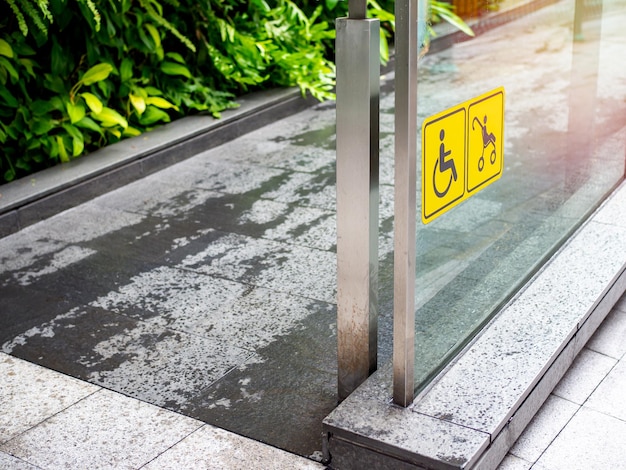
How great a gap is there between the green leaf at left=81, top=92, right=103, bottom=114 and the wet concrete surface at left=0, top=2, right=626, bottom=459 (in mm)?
660

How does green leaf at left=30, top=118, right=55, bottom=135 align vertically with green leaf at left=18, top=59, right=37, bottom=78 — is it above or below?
below

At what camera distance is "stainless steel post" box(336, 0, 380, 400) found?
280cm

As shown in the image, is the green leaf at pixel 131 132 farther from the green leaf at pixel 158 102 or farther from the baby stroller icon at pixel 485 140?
the baby stroller icon at pixel 485 140

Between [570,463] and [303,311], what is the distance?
5.08 feet

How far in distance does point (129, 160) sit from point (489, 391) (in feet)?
12.4

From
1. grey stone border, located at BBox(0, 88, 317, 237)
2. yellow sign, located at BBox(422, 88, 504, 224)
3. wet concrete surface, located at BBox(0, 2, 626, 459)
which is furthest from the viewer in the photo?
grey stone border, located at BBox(0, 88, 317, 237)

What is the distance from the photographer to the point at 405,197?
2.71 metres

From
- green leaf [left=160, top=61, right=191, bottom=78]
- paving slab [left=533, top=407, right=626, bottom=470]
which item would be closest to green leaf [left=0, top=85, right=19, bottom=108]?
green leaf [left=160, top=61, right=191, bottom=78]

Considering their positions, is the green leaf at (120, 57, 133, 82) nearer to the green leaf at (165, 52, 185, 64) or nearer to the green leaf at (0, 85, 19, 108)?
the green leaf at (165, 52, 185, 64)

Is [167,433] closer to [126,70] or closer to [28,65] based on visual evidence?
[28,65]

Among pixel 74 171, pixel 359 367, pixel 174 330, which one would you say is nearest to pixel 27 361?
pixel 174 330

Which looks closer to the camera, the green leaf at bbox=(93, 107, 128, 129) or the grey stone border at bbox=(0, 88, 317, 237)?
the grey stone border at bbox=(0, 88, 317, 237)

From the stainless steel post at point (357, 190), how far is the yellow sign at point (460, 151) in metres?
0.22

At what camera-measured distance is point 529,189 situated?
4.06 m
